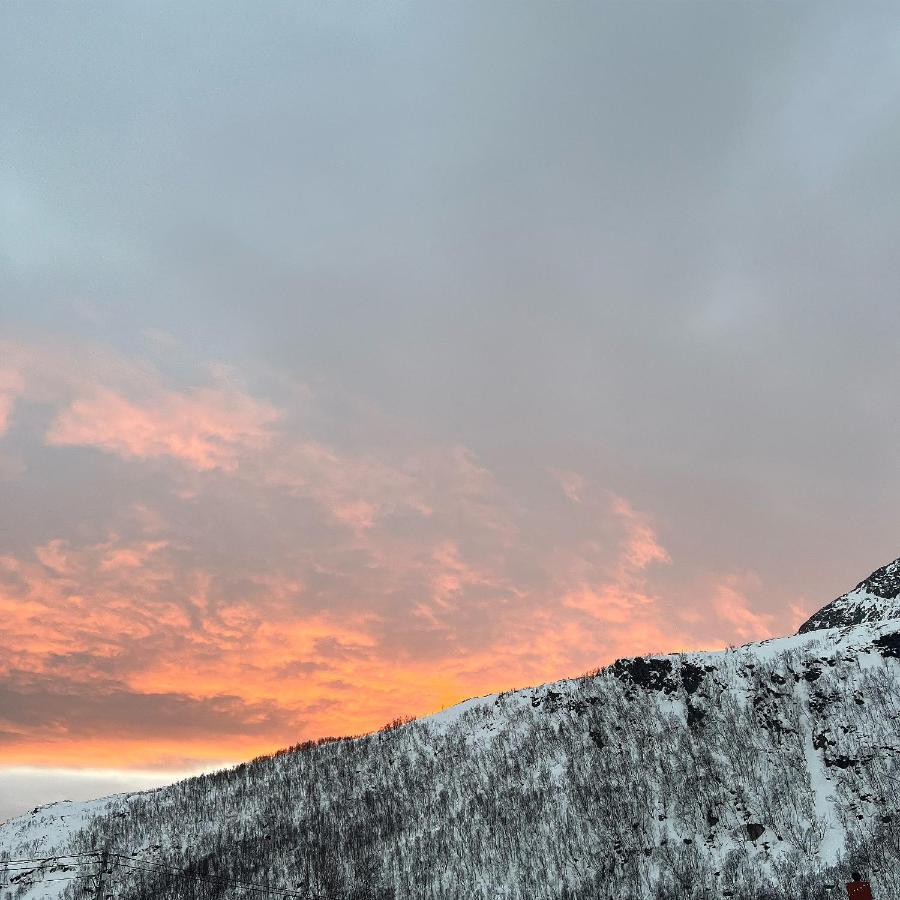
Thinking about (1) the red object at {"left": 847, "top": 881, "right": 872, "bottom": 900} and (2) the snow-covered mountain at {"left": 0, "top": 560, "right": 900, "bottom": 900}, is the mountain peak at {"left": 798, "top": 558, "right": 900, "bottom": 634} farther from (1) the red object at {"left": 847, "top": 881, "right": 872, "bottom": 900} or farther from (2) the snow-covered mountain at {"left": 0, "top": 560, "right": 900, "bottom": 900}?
(1) the red object at {"left": 847, "top": 881, "right": 872, "bottom": 900}

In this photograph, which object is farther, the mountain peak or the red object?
the mountain peak

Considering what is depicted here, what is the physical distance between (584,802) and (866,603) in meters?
96.6

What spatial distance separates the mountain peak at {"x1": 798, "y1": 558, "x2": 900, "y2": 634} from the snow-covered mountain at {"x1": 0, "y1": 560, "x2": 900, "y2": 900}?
843 centimetres

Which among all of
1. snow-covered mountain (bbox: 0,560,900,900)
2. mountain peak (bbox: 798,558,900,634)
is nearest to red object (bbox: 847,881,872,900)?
snow-covered mountain (bbox: 0,560,900,900)

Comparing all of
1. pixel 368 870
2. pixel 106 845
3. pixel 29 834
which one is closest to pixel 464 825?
pixel 368 870

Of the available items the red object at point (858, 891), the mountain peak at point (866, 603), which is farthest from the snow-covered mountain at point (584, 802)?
the red object at point (858, 891)

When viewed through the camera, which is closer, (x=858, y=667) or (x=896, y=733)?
(x=896, y=733)

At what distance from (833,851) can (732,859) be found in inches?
479

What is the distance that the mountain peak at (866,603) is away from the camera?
16988cm

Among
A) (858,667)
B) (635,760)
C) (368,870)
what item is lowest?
(368,870)

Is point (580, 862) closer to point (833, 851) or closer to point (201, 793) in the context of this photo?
point (833, 851)

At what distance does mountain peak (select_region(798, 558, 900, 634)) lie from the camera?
557 feet

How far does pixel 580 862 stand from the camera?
109 meters

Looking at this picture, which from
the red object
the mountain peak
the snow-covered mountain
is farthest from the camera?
the mountain peak
